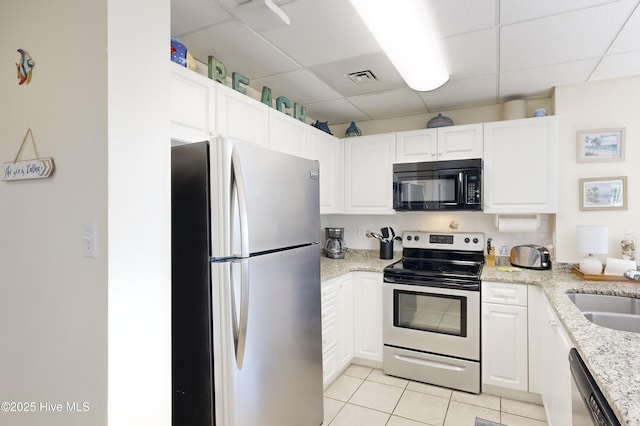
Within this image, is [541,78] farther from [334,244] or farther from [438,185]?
[334,244]

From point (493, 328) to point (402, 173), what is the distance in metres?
1.42

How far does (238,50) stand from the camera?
80.0 inches

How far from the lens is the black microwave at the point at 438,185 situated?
2.73 metres

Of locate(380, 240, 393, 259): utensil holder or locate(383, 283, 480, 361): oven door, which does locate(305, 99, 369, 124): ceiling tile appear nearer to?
locate(380, 240, 393, 259): utensil holder

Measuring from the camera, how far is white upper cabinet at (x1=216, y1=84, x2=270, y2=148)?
1.94 m

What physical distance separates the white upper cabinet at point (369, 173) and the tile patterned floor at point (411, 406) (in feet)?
4.87

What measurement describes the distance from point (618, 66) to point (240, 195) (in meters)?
2.66

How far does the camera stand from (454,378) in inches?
98.5

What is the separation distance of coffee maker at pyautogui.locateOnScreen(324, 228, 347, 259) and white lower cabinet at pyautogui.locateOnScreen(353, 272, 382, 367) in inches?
18.2
